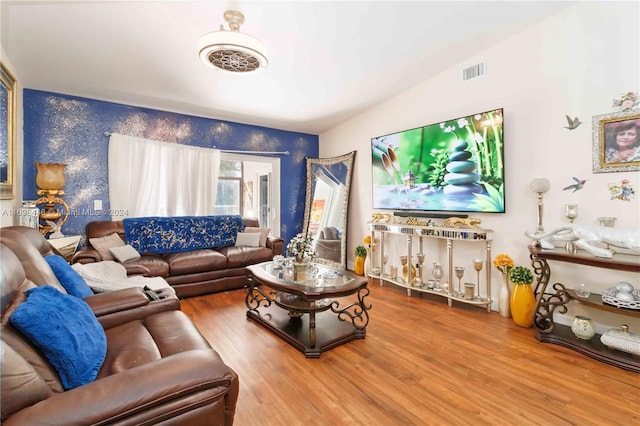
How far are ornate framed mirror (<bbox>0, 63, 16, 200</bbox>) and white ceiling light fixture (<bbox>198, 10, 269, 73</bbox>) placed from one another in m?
1.89

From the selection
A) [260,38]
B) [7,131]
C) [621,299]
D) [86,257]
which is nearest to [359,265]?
[621,299]

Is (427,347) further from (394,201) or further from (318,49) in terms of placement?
(318,49)

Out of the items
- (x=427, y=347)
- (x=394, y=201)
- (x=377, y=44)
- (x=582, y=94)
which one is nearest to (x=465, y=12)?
(x=377, y=44)

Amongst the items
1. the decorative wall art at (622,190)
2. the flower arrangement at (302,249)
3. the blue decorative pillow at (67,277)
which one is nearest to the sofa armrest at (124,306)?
the blue decorative pillow at (67,277)

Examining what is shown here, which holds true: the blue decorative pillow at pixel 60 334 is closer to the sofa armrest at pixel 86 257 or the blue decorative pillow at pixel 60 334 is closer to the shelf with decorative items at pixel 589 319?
the sofa armrest at pixel 86 257

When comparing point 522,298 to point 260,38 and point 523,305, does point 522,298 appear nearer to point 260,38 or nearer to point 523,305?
point 523,305

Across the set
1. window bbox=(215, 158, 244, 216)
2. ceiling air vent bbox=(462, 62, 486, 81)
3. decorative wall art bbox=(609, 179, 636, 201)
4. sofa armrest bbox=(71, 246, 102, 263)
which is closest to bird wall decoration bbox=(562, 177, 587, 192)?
decorative wall art bbox=(609, 179, 636, 201)

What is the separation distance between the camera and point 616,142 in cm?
251

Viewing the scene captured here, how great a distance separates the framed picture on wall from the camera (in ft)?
7.95

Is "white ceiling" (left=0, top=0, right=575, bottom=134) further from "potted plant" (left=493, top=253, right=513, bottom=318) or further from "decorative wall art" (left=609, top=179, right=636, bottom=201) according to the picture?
"potted plant" (left=493, top=253, right=513, bottom=318)

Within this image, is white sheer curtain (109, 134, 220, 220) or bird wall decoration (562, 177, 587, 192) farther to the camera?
white sheer curtain (109, 134, 220, 220)

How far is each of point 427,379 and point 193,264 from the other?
2.97 m

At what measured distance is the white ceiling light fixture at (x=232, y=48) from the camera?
215cm

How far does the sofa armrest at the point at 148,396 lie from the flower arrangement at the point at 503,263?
2.97 meters
